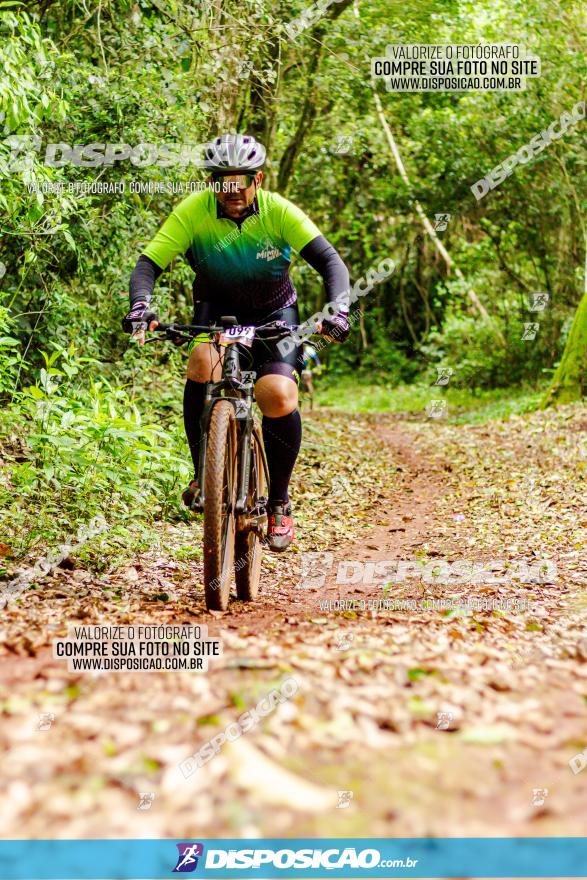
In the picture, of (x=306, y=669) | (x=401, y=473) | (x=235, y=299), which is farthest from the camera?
(x=401, y=473)

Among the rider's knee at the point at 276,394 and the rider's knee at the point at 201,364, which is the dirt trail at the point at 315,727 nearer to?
the rider's knee at the point at 276,394

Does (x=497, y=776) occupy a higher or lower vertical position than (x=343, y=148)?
lower

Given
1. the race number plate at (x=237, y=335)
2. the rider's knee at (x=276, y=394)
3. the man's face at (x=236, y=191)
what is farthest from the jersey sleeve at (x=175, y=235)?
the rider's knee at (x=276, y=394)

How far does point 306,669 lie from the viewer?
3.33 metres

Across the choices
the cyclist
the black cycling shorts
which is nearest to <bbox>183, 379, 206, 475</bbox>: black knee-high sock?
the cyclist

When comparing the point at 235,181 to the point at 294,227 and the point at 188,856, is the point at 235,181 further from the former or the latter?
the point at 188,856

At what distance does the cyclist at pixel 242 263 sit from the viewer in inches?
200

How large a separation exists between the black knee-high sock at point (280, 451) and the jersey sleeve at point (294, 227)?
37.4 inches

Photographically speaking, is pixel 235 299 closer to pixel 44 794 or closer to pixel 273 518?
pixel 273 518

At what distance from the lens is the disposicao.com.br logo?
7.88ft

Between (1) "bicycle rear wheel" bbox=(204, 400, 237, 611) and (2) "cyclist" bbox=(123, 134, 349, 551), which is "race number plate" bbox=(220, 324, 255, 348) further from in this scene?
(1) "bicycle rear wheel" bbox=(204, 400, 237, 611)

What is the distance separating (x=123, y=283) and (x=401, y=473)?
4.05 metres

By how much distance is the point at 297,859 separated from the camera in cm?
243

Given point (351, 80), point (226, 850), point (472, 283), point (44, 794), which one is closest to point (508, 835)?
point (226, 850)
